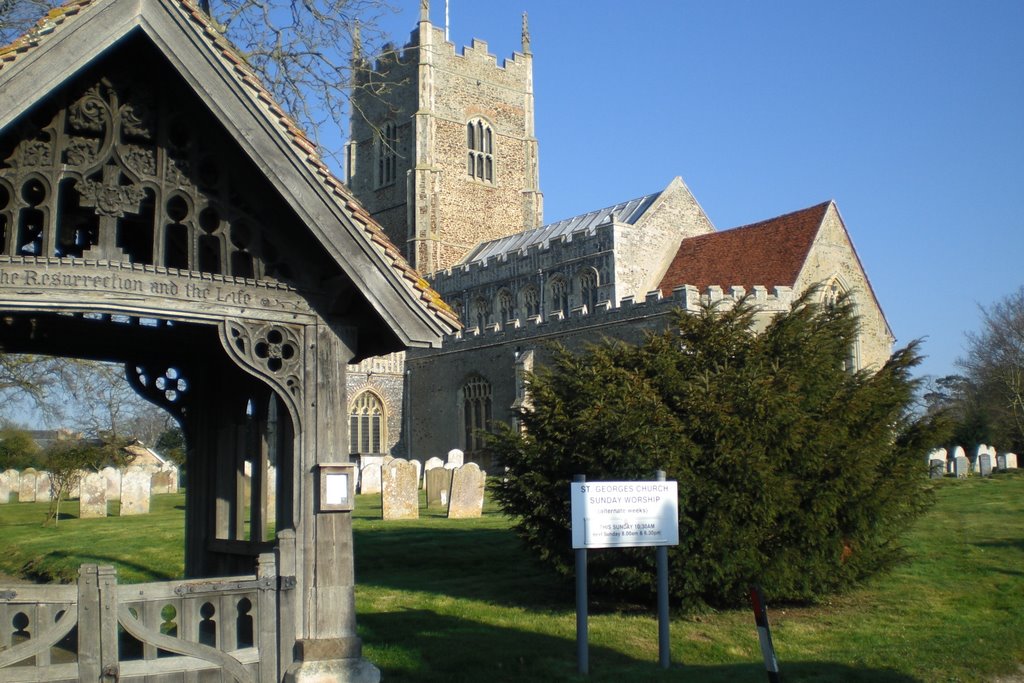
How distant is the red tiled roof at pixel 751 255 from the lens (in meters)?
31.2

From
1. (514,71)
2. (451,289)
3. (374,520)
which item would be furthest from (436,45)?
(374,520)

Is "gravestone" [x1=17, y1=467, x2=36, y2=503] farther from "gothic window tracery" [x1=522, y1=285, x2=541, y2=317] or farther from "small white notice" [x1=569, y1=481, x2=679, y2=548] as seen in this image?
"small white notice" [x1=569, y1=481, x2=679, y2=548]

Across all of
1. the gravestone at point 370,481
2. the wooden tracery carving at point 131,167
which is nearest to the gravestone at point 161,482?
the gravestone at point 370,481

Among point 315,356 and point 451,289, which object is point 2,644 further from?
point 451,289

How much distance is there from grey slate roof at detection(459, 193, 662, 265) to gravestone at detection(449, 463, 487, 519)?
770 inches

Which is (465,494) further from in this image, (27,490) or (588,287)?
(27,490)

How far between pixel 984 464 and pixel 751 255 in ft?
30.9

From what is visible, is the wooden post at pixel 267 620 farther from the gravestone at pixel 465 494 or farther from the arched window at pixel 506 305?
the arched window at pixel 506 305

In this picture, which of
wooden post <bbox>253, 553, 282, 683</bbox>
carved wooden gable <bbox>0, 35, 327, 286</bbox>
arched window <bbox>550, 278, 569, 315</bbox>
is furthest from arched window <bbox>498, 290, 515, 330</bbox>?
wooden post <bbox>253, 553, 282, 683</bbox>

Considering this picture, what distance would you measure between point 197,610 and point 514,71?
5364 cm

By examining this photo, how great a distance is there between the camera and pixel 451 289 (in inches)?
1704

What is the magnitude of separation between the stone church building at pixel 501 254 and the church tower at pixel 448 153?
0.08m

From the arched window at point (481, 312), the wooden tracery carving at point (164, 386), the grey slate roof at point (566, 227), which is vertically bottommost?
the wooden tracery carving at point (164, 386)

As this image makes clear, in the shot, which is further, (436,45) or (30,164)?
(436,45)
